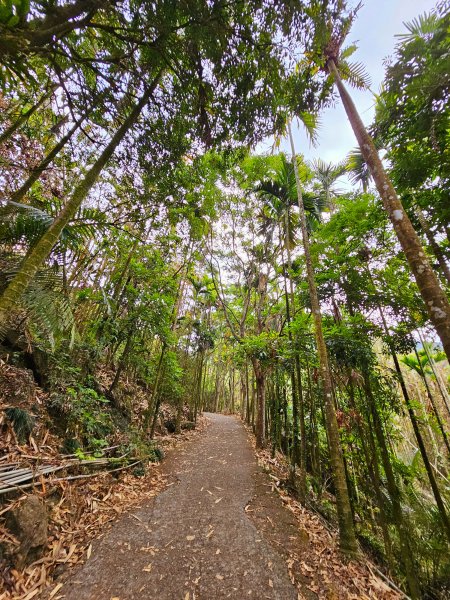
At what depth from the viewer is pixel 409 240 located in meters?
2.64

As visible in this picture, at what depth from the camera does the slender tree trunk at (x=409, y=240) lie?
2.23 meters

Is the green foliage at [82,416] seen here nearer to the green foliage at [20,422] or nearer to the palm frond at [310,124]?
the green foliage at [20,422]

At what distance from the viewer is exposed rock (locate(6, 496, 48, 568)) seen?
237 centimetres

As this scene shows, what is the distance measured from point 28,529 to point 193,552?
1.92 meters

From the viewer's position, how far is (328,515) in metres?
4.98

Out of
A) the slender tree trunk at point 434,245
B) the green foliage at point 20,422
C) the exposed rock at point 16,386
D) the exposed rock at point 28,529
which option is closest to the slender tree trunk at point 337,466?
the slender tree trunk at point 434,245

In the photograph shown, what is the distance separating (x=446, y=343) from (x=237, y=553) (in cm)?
353

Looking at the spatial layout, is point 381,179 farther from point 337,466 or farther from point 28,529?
point 28,529

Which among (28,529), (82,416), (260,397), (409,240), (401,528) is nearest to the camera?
(28,529)

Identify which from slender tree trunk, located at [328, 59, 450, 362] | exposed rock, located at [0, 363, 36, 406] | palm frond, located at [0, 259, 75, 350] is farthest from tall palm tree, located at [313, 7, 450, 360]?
exposed rock, located at [0, 363, 36, 406]

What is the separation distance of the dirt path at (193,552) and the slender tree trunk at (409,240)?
3.27 meters

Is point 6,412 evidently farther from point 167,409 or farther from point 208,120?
point 167,409

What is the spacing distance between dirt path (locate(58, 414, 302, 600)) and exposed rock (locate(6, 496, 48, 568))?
476mm

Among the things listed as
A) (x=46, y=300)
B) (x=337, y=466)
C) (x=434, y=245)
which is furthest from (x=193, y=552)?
(x=434, y=245)
